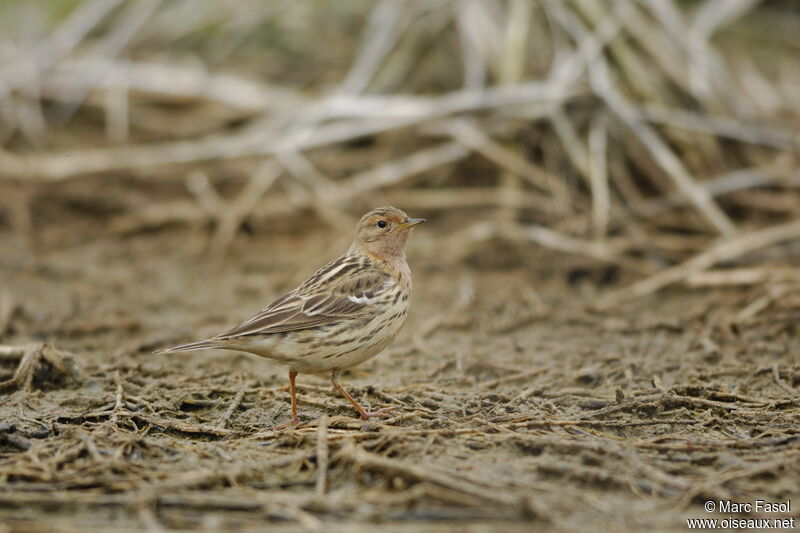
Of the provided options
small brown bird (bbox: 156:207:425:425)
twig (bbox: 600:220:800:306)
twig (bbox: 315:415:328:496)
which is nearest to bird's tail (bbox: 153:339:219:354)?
small brown bird (bbox: 156:207:425:425)

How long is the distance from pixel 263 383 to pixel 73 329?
2.37m

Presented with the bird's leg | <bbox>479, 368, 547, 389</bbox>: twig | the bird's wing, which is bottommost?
the bird's leg

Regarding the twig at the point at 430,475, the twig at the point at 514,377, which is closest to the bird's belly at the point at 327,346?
the twig at the point at 514,377

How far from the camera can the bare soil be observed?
427cm

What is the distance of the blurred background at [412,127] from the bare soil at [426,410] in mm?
910

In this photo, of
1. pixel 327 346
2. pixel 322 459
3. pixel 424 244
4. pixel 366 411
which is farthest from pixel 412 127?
pixel 322 459

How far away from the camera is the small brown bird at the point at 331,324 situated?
20.0 ft

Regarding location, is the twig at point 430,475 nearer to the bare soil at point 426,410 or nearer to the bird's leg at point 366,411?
the bare soil at point 426,410

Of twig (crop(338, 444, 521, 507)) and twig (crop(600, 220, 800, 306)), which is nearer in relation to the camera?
twig (crop(338, 444, 521, 507))

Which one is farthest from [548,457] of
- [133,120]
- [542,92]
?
[133,120]

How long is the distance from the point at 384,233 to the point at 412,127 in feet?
15.2

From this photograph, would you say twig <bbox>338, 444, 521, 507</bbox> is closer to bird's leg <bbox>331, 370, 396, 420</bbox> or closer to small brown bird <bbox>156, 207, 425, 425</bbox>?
bird's leg <bbox>331, 370, 396, 420</bbox>

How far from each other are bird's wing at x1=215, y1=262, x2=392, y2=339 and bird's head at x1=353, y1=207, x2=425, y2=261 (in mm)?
285

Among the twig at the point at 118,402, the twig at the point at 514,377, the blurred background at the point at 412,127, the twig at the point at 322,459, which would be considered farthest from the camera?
the blurred background at the point at 412,127
